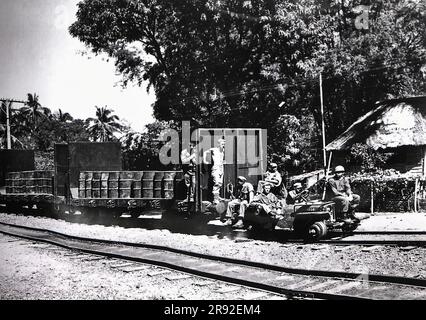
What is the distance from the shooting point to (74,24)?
23906 millimetres

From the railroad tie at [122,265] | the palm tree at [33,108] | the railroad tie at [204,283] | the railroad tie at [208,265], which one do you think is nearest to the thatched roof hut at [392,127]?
the railroad tie at [208,265]

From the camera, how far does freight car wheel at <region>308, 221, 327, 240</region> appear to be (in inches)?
393

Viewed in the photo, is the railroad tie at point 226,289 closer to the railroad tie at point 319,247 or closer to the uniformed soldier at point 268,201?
the railroad tie at point 319,247

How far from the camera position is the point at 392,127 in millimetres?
20469

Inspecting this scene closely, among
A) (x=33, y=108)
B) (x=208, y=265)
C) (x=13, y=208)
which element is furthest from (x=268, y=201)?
(x=13, y=208)

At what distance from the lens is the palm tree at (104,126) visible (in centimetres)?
6000

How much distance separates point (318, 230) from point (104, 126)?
54.4m

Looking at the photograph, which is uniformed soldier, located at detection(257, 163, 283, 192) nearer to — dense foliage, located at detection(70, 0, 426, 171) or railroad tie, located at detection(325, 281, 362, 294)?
railroad tie, located at detection(325, 281, 362, 294)

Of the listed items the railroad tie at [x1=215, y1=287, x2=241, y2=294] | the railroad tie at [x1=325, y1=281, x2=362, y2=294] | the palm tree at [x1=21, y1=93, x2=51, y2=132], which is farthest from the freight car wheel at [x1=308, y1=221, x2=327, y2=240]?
the palm tree at [x1=21, y1=93, x2=51, y2=132]

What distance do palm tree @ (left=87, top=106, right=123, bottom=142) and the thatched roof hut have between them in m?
43.6

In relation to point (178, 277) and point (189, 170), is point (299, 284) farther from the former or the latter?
point (189, 170)
